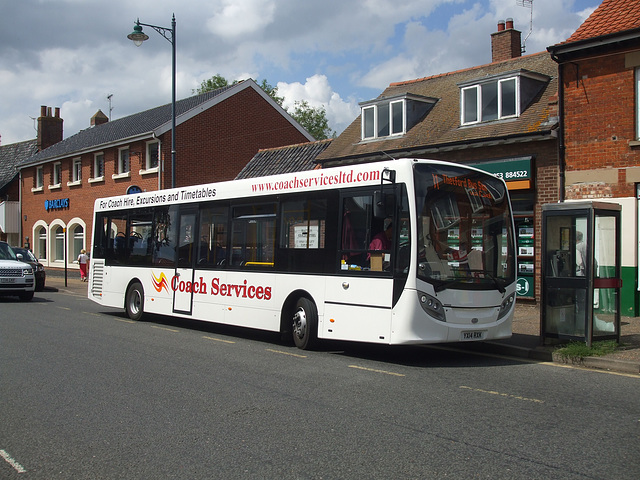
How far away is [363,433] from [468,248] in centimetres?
447

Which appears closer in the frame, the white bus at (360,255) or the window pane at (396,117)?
the white bus at (360,255)

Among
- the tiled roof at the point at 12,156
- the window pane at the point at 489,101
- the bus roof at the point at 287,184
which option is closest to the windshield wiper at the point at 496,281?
the bus roof at the point at 287,184

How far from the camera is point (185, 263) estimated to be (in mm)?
13492

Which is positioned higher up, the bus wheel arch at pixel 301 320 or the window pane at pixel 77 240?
the window pane at pixel 77 240

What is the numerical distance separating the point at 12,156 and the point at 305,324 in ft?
144

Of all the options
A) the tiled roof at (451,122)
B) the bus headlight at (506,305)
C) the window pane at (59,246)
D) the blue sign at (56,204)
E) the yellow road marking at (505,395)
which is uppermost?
the tiled roof at (451,122)

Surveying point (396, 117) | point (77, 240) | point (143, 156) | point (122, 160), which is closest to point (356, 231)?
point (396, 117)

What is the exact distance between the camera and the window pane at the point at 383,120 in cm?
2145

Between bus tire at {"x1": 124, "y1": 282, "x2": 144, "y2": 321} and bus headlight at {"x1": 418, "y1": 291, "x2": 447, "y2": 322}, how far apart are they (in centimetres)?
814

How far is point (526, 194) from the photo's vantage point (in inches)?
649

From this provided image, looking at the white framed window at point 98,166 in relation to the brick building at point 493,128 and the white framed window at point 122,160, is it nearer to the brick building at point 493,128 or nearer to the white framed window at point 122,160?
the white framed window at point 122,160

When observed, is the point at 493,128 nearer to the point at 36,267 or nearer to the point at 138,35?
the point at 138,35

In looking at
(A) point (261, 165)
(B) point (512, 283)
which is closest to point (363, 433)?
(B) point (512, 283)

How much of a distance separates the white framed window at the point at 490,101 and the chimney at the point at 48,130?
34.1 meters
